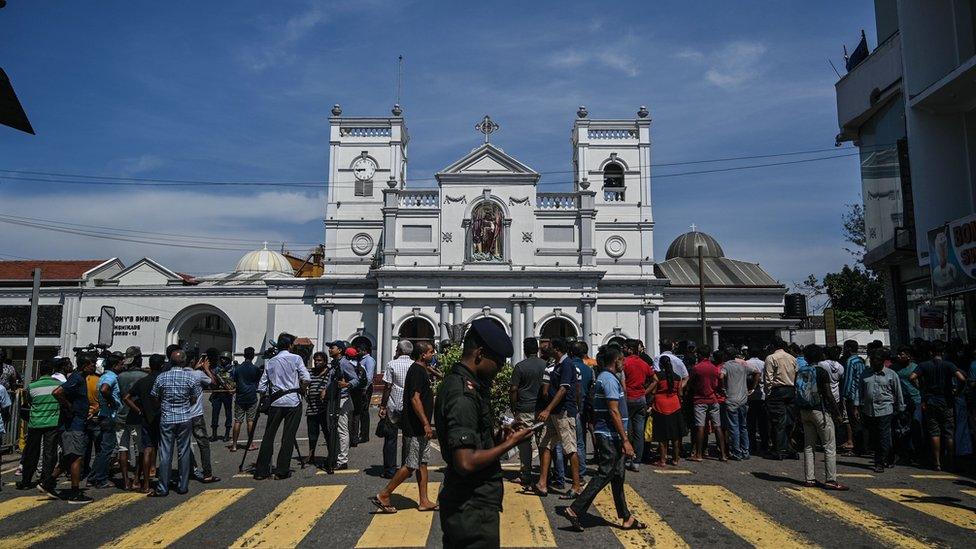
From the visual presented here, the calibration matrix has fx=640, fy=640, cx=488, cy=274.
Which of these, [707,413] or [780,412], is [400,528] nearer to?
[707,413]

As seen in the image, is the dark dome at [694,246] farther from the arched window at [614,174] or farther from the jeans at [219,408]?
the jeans at [219,408]

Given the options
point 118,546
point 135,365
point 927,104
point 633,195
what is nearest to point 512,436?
point 118,546

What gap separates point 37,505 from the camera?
7832 mm

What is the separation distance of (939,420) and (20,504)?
41.8ft

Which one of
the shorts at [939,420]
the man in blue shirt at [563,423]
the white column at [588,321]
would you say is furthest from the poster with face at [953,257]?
the white column at [588,321]

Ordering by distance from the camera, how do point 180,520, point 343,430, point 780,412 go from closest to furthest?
point 180,520, point 343,430, point 780,412

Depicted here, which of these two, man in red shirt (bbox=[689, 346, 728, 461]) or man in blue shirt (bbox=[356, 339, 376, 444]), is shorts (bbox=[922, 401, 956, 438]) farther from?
A: man in blue shirt (bbox=[356, 339, 376, 444])

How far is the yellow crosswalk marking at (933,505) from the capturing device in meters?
6.77

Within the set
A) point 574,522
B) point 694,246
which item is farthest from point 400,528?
point 694,246

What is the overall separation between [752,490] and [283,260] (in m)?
43.9

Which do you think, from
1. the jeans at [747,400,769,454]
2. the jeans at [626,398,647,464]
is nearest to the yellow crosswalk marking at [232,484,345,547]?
the jeans at [626,398,647,464]

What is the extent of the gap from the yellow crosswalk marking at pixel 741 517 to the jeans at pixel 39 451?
26.8 feet

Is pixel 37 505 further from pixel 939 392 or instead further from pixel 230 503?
pixel 939 392

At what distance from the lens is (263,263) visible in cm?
4644
